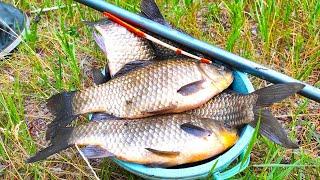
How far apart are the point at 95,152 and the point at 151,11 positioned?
0.74m

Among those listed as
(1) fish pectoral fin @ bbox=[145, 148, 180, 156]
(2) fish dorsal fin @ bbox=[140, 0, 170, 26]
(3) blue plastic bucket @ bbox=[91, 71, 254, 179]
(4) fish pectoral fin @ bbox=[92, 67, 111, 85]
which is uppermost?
(2) fish dorsal fin @ bbox=[140, 0, 170, 26]

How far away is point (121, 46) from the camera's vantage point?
270 cm

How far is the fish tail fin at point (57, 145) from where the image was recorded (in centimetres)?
228

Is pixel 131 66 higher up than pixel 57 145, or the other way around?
pixel 131 66

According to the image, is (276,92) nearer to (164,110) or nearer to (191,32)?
(164,110)

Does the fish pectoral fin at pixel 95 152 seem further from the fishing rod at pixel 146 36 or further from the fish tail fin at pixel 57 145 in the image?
the fishing rod at pixel 146 36

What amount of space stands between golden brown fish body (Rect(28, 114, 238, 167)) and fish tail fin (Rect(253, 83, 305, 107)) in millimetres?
160

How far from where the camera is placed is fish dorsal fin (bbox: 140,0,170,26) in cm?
269

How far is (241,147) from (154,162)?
0.32 m

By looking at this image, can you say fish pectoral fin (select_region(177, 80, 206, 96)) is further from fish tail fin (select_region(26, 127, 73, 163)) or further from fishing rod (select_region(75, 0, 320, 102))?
fish tail fin (select_region(26, 127, 73, 163))

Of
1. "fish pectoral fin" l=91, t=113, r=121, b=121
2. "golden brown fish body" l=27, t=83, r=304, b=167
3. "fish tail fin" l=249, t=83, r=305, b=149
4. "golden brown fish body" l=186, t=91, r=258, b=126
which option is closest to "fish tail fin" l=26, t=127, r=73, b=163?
"golden brown fish body" l=27, t=83, r=304, b=167

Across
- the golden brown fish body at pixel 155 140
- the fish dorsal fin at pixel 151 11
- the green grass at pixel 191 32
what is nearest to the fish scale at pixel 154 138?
the golden brown fish body at pixel 155 140

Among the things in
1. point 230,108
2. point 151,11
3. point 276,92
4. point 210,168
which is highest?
point 151,11

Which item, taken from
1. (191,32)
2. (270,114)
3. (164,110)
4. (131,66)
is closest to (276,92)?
(270,114)
